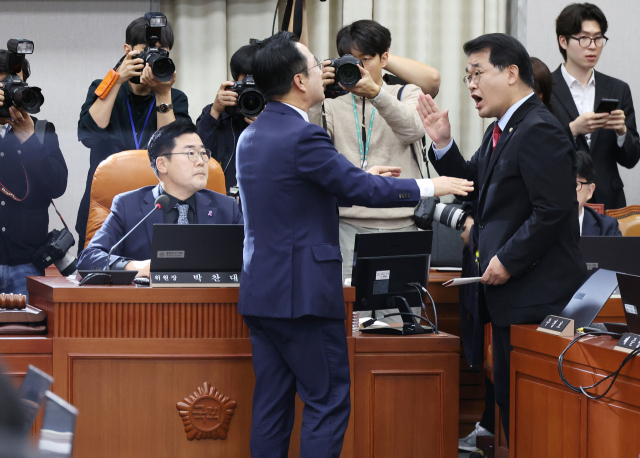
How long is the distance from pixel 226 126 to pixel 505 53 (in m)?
1.34

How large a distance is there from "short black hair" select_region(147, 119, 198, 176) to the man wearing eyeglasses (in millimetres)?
1714

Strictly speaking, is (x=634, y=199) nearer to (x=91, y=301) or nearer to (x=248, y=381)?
(x=248, y=381)

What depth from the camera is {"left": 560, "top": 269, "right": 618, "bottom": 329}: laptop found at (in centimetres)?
169

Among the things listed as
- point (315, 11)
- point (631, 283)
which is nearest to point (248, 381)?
point (631, 283)

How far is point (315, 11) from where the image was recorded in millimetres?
4023

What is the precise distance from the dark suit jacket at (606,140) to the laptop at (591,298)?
5.44 feet

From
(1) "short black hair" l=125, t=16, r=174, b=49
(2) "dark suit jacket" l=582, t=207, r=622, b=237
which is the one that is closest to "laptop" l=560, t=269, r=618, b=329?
(2) "dark suit jacket" l=582, t=207, r=622, b=237

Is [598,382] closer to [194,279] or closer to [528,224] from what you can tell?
[528,224]

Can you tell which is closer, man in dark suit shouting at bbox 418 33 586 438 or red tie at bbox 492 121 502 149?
man in dark suit shouting at bbox 418 33 586 438

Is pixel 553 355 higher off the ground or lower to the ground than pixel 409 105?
lower

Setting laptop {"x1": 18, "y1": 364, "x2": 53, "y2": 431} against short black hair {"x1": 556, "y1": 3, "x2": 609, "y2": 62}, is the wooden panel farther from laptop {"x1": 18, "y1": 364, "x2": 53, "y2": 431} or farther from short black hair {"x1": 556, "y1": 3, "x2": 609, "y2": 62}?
short black hair {"x1": 556, "y1": 3, "x2": 609, "y2": 62}

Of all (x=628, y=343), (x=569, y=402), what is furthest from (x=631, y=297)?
(x=569, y=402)

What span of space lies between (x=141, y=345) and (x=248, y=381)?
11.9 inches

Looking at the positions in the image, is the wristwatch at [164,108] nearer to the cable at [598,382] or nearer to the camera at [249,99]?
the camera at [249,99]
